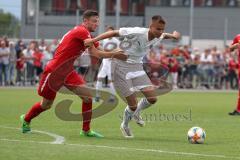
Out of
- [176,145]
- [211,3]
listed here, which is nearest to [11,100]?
[176,145]

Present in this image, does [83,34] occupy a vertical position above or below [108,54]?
above

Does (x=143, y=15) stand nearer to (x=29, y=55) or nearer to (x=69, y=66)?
(x=29, y=55)

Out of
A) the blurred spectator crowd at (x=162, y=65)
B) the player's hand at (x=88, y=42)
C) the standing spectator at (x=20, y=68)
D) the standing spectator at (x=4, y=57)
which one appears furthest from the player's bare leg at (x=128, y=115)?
the standing spectator at (x=20, y=68)

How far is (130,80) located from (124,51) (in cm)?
57

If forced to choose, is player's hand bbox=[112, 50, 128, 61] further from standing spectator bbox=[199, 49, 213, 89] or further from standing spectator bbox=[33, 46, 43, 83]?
standing spectator bbox=[199, 49, 213, 89]

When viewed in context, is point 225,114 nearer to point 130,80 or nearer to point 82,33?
point 130,80

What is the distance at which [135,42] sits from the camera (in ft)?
43.8

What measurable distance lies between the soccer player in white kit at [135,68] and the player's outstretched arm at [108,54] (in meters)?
0.14

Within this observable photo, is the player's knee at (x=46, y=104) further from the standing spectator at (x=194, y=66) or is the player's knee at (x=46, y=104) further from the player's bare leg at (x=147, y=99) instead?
the standing spectator at (x=194, y=66)

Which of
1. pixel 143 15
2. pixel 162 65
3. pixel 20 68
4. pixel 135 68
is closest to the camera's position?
pixel 135 68

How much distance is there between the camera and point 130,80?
13.7m

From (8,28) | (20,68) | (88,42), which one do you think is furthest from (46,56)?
(88,42)

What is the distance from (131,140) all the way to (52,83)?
5.65 feet

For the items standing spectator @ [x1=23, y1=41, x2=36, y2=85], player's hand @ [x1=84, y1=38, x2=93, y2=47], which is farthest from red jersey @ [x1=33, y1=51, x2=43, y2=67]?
player's hand @ [x1=84, y1=38, x2=93, y2=47]
